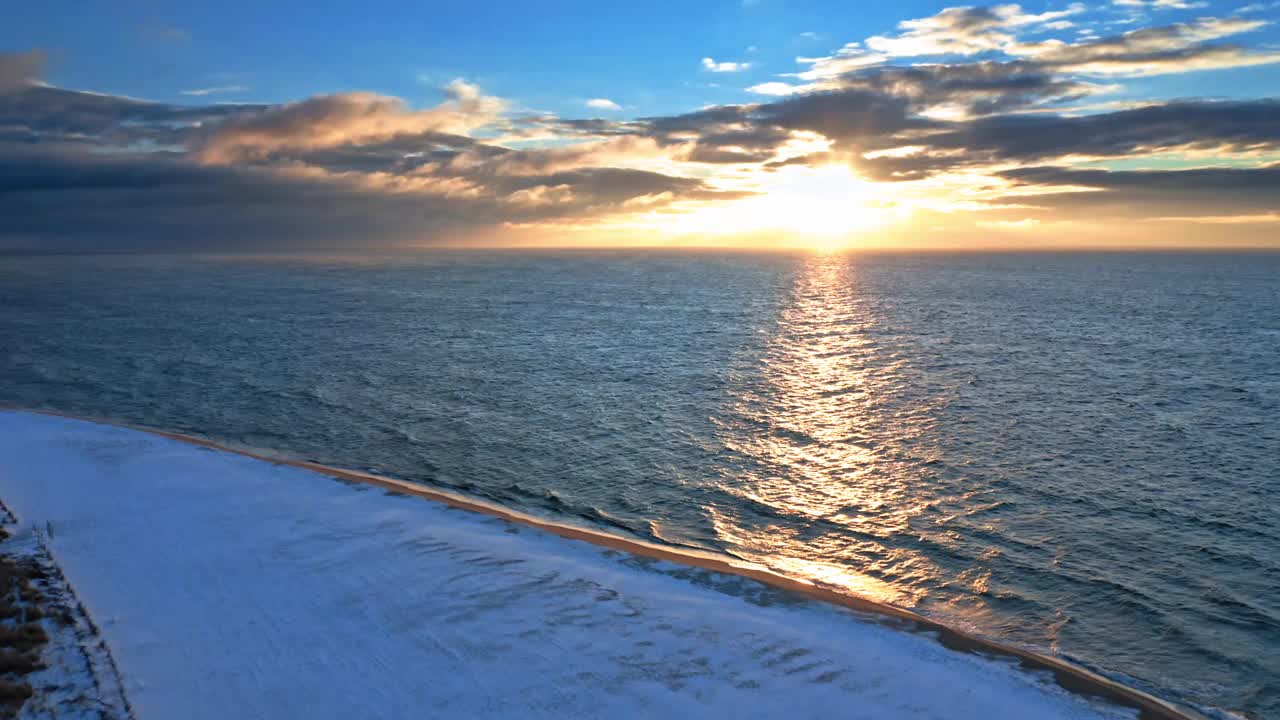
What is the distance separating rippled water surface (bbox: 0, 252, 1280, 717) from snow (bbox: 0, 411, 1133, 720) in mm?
4082

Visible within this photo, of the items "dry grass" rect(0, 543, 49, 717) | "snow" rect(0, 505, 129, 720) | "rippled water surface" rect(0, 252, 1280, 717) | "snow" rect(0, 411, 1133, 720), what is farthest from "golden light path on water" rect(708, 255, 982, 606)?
"dry grass" rect(0, 543, 49, 717)

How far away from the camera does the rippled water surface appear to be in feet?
79.5

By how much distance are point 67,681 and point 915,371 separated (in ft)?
198

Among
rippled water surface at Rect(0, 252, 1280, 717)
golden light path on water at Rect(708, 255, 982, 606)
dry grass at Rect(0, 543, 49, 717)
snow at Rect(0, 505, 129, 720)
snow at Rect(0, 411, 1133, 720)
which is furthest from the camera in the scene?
golden light path on water at Rect(708, 255, 982, 606)

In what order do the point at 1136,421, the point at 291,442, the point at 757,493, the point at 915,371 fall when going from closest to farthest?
1. the point at 757,493
2. the point at 291,442
3. the point at 1136,421
4. the point at 915,371

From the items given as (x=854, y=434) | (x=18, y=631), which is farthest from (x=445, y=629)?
(x=854, y=434)

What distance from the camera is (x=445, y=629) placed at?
2047 centimetres

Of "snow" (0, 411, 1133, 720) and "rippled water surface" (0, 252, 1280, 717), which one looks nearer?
"snow" (0, 411, 1133, 720)

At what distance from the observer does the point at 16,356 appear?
66812mm

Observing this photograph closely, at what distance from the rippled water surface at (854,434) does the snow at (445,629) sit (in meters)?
4.08

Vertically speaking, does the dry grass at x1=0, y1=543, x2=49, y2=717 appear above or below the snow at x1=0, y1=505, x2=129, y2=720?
above

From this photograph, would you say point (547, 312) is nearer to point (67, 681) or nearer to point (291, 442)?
point (291, 442)

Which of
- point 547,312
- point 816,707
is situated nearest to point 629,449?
point 816,707

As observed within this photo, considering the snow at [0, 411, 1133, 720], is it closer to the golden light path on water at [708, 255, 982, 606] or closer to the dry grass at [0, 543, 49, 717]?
the dry grass at [0, 543, 49, 717]
